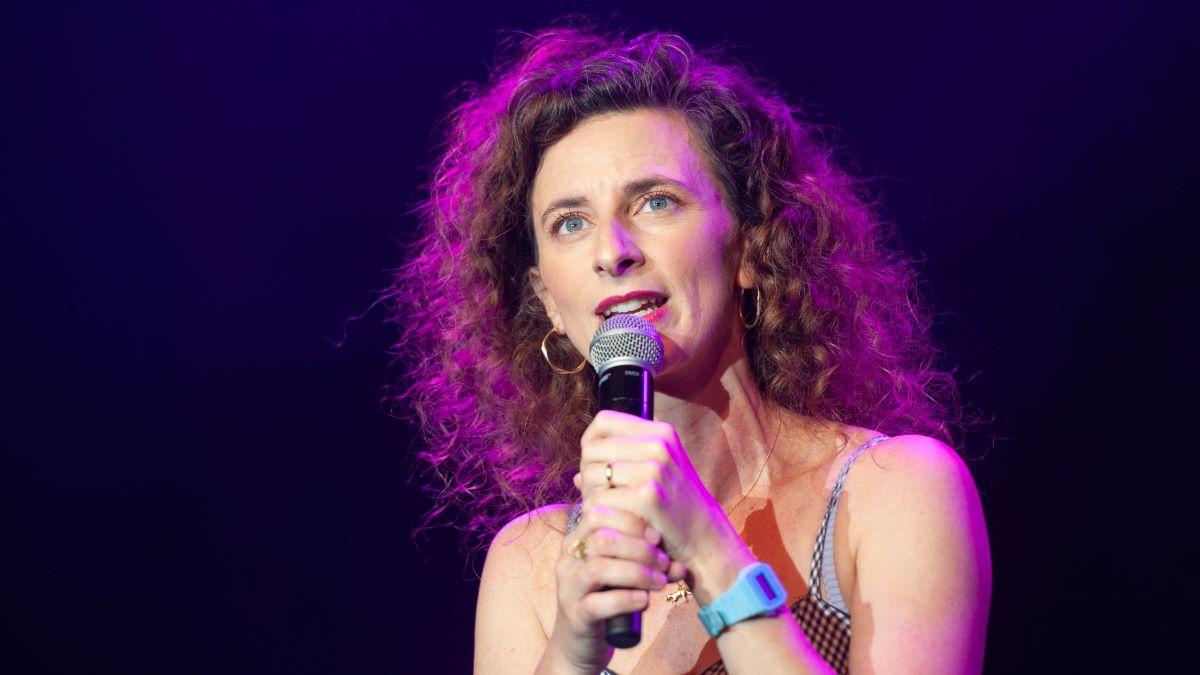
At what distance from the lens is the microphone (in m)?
1.33

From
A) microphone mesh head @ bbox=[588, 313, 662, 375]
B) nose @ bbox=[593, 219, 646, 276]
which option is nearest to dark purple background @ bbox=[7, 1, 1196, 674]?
nose @ bbox=[593, 219, 646, 276]

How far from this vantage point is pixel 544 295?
240 centimetres

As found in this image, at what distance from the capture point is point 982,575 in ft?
5.77

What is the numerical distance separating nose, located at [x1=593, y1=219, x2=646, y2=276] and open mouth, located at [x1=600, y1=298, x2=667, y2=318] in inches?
2.2

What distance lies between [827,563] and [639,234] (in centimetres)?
66

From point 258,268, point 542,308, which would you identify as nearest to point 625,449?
point 542,308

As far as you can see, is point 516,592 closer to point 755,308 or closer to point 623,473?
point 755,308

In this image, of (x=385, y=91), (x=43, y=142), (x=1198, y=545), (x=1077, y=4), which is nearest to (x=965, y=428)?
(x=1198, y=545)

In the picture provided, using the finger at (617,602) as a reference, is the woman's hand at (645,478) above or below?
above

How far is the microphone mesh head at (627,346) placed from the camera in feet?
5.03

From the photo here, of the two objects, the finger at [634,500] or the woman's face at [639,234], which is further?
the woman's face at [639,234]

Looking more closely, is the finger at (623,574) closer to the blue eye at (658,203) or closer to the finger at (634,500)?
the finger at (634,500)

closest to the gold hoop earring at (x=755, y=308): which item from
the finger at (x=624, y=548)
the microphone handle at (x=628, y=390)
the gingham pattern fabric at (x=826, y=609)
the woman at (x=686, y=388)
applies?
the woman at (x=686, y=388)

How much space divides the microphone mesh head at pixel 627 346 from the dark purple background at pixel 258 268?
1544 mm
